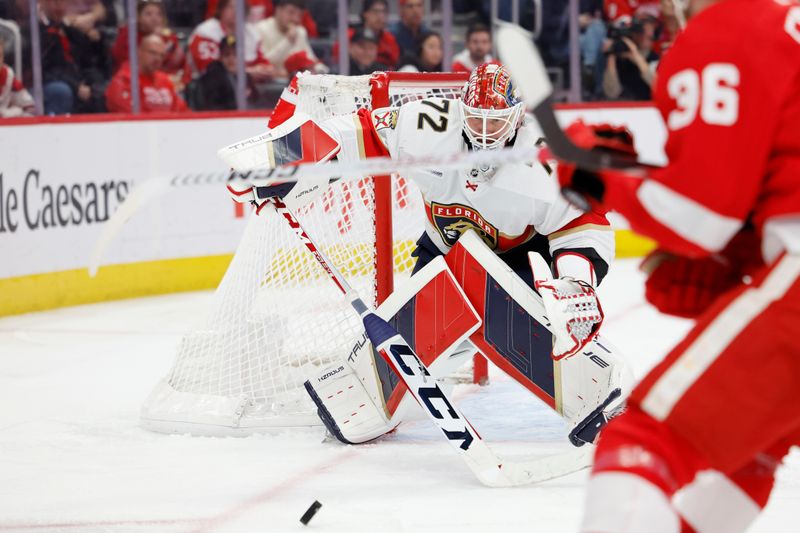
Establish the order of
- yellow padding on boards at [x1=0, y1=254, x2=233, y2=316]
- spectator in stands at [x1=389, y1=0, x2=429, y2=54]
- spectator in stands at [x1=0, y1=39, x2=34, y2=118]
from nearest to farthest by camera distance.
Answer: yellow padding on boards at [x1=0, y1=254, x2=233, y2=316] < spectator in stands at [x1=0, y1=39, x2=34, y2=118] < spectator in stands at [x1=389, y1=0, x2=429, y2=54]

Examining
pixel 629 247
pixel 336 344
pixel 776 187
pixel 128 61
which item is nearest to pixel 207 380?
pixel 336 344

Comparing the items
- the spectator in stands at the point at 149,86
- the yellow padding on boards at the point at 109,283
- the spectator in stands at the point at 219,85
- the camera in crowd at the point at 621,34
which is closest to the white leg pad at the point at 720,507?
the yellow padding on boards at the point at 109,283

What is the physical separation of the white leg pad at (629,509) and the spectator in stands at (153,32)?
14.2ft

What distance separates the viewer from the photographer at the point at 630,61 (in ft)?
22.0

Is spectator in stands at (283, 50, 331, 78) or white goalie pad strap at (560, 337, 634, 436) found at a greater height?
spectator in stands at (283, 50, 331, 78)

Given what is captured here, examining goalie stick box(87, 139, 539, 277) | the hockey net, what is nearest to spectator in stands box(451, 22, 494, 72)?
the hockey net

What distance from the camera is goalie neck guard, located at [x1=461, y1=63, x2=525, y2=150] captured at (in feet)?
8.59

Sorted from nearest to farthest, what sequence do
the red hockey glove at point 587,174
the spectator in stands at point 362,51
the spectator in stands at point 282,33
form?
the red hockey glove at point 587,174
the spectator in stands at point 282,33
the spectator in stands at point 362,51

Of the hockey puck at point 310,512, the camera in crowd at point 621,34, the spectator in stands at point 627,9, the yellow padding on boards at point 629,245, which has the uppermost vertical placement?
the spectator in stands at point 627,9

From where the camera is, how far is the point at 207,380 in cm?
305

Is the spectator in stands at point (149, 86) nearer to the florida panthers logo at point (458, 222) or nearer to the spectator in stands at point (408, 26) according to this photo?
the spectator in stands at point (408, 26)

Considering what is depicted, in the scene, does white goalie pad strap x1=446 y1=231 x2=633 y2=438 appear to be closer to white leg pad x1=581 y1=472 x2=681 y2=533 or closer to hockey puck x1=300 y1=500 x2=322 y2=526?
hockey puck x1=300 y1=500 x2=322 y2=526

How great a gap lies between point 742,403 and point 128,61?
4419 mm

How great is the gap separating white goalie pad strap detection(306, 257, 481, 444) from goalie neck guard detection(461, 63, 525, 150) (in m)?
0.32
